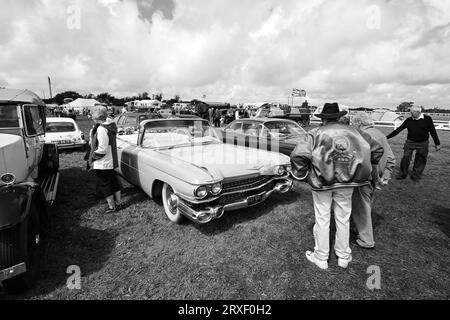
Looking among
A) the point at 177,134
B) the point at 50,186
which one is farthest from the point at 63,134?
the point at 177,134

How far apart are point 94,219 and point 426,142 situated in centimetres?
737

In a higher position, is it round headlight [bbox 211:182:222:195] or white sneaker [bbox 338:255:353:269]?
round headlight [bbox 211:182:222:195]

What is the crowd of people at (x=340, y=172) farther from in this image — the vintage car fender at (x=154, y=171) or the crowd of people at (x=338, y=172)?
the vintage car fender at (x=154, y=171)

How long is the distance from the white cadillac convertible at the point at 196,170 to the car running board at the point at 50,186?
1.20 metres

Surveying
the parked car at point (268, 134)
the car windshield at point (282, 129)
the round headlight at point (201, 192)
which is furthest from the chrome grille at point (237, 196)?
the car windshield at point (282, 129)

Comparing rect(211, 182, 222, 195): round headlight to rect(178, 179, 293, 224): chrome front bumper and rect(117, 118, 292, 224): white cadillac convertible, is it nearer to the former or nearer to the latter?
rect(117, 118, 292, 224): white cadillac convertible

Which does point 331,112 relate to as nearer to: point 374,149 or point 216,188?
point 374,149

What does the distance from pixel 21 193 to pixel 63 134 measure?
738cm

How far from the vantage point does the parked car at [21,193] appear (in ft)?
7.21

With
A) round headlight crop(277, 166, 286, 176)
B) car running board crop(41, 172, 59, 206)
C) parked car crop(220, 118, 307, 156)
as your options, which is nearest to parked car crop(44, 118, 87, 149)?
car running board crop(41, 172, 59, 206)

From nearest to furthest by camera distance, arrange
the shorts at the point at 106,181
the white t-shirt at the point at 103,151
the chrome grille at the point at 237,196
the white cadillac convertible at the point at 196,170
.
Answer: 1. the white cadillac convertible at the point at 196,170
2. the chrome grille at the point at 237,196
3. the white t-shirt at the point at 103,151
4. the shorts at the point at 106,181

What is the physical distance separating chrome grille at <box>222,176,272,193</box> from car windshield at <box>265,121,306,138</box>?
3004mm

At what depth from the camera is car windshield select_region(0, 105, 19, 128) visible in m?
3.67
